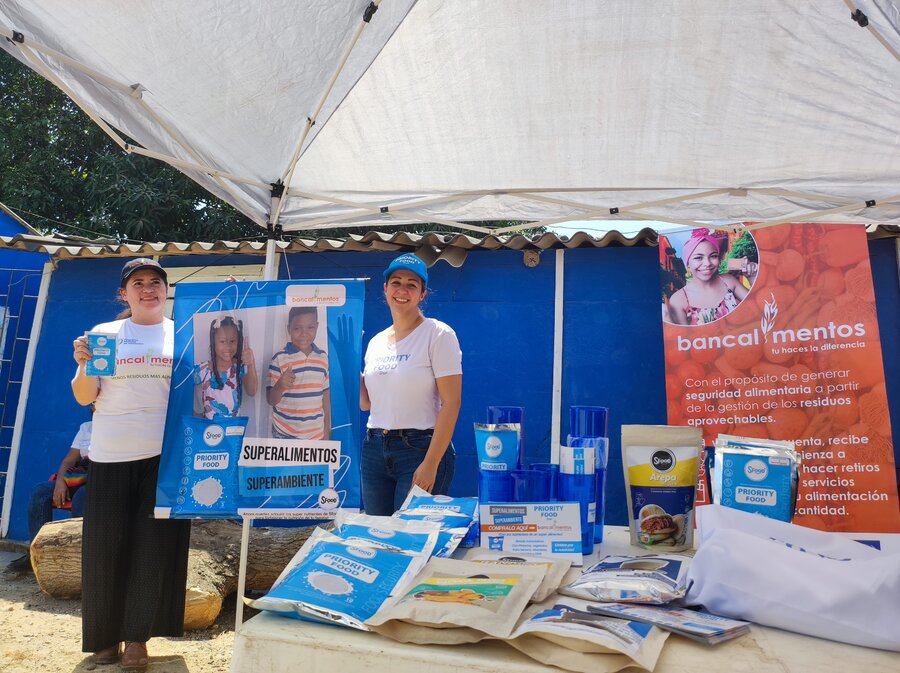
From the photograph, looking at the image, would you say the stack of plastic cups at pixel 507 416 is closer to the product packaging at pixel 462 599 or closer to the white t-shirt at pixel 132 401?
the product packaging at pixel 462 599

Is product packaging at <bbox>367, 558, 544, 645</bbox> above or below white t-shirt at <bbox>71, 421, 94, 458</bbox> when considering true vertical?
below

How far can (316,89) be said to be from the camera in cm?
288

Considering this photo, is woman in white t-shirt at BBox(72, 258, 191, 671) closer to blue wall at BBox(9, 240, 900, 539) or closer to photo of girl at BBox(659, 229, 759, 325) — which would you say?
blue wall at BBox(9, 240, 900, 539)

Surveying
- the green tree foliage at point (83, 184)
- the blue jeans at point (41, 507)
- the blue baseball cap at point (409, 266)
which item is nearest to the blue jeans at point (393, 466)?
the blue baseball cap at point (409, 266)

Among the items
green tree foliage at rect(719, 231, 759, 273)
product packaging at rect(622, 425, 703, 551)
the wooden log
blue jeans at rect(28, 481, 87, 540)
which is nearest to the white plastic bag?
product packaging at rect(622, 425, 703, 551)

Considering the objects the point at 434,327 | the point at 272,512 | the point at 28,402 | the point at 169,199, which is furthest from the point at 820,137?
the point at 169,199

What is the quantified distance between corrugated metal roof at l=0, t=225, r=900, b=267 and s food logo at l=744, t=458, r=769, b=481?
3.28 metres

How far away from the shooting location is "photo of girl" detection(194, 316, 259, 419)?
205cm

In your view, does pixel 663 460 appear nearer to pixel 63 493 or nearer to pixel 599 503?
pixel 599 503

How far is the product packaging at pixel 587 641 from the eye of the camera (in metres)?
0.94

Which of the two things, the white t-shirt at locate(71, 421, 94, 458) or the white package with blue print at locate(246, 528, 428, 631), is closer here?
the white package with blue print at locate(246, 528, 428, 631)

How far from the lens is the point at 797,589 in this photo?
1099 millimetres

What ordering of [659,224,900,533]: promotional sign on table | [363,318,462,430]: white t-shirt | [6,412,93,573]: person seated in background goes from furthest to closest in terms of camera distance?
1. [6,412,93,573]: person seated in background
2. [659,224,900,533]: promotional sign on table
3. [363,318,462,430]: white t-shirt

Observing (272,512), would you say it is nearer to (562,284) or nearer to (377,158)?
(377,158)
